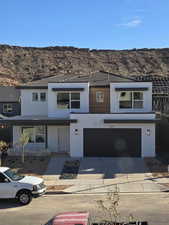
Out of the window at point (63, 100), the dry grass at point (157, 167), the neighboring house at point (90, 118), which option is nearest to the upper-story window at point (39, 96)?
the neighboring house at point (90, 118)

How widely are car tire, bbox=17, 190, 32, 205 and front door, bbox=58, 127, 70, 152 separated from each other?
11967 millimetres

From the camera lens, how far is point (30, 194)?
15906 mm

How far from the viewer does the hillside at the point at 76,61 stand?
93.8m

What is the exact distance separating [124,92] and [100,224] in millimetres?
20385

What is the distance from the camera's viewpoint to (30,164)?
24094 mm

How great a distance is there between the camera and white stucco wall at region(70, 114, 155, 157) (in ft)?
84.8

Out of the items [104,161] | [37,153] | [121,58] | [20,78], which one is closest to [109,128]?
[104,161]

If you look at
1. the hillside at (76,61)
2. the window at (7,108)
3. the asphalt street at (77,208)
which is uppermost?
the hillside at (76,61)

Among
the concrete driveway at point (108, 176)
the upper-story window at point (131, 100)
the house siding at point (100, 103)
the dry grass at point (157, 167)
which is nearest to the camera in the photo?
the concrete driveway at point (108, 176)

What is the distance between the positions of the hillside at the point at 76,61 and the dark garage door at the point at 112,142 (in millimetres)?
64660

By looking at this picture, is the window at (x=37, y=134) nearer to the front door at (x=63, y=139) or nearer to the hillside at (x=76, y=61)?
the front door at (x=63, y=139)

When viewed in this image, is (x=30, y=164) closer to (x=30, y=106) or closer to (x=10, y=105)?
(x=30, y=106)

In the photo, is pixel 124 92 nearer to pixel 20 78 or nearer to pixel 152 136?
pixel 152 136

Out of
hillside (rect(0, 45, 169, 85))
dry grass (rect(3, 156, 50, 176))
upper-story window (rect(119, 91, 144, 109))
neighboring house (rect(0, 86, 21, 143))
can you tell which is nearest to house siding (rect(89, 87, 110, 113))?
upper-story window (rect(119, 91, 144, 109))
